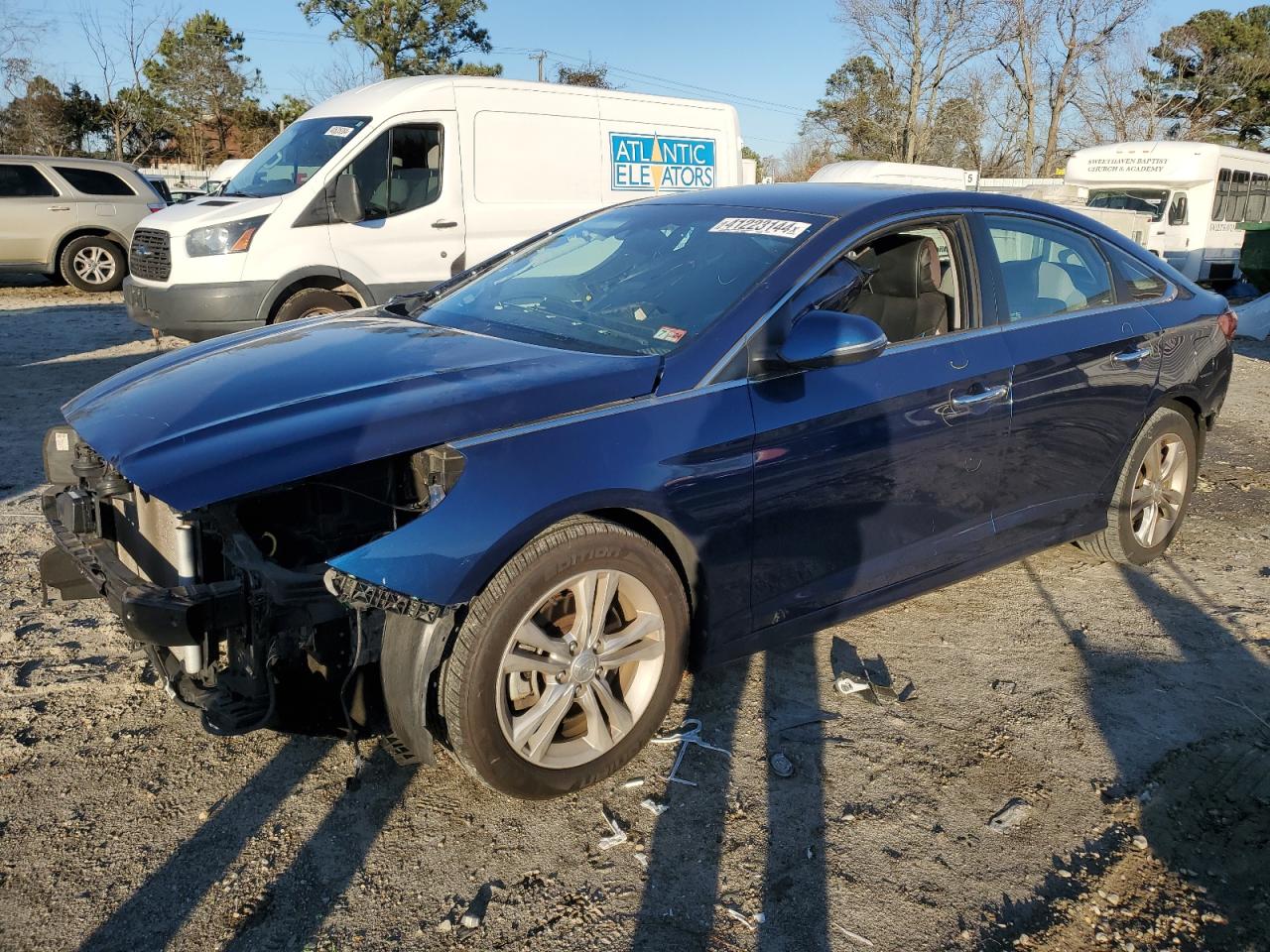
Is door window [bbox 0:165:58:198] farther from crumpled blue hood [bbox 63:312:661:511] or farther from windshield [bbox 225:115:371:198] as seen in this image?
crumpled blue hood [bbox 63:312:661:511]

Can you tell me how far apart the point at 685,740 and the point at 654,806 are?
37 cm

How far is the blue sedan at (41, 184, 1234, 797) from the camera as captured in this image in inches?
103

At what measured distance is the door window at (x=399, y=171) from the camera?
326 inches

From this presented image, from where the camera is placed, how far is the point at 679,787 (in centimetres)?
304

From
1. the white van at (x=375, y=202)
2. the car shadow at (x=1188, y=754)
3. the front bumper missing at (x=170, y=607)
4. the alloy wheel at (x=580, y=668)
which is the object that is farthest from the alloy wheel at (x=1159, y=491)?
the white van at (x=375, y=202)

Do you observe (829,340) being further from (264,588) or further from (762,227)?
(264,588)

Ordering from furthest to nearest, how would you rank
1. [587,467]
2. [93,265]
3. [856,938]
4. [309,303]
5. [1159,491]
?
[93,265], [309,303], [1159,491], [587,467], [856,938]

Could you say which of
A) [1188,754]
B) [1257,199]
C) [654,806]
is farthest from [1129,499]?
[1257,199]

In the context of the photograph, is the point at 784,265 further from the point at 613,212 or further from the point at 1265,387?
the point at 1265,387

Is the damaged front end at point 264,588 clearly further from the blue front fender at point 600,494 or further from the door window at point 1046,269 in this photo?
the door window at point 1046,269

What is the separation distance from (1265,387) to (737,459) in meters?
9.00

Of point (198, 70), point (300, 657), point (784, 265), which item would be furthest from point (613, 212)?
point (198, 70)

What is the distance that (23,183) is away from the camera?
1452 centimetres

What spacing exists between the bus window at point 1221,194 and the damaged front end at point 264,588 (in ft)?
72.8
